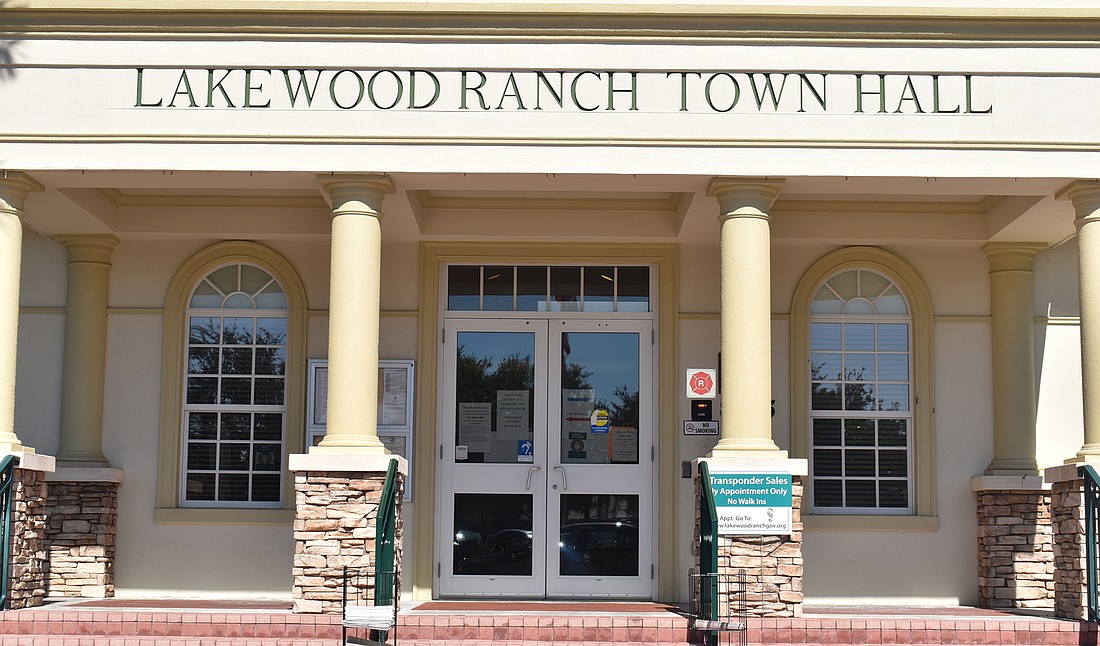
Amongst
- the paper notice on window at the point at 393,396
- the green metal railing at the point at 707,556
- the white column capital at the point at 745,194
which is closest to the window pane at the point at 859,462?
the green metal railing at the point at 707,556

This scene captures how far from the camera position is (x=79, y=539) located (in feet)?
36.8

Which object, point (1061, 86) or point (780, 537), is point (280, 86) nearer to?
point (780, 537)

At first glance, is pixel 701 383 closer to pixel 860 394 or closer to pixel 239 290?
pixel 860 394

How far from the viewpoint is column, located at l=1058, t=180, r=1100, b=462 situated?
9.72 metres

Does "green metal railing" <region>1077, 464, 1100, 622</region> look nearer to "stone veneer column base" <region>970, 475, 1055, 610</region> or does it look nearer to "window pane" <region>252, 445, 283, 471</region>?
"stone veneer column base" <region>970, 475, 1055, 610</region>

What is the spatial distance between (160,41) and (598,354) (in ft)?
14.9

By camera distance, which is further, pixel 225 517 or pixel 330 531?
pixel 225 517

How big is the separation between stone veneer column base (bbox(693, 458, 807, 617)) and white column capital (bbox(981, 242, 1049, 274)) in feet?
11.3

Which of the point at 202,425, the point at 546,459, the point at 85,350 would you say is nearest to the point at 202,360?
the point at 202,425

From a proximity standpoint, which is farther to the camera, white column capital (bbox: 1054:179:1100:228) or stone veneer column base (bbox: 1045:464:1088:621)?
white column capital (bbox: 1054:179:1100:228)

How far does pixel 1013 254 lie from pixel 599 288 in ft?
12.0

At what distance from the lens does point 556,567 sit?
1155 cm

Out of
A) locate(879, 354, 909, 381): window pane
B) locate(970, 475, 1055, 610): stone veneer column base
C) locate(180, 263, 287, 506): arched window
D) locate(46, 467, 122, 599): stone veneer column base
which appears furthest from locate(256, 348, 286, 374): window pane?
locate(970, 475, 1055, 610): stone veneer column base

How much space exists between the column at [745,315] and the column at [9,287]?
5.20 metres
